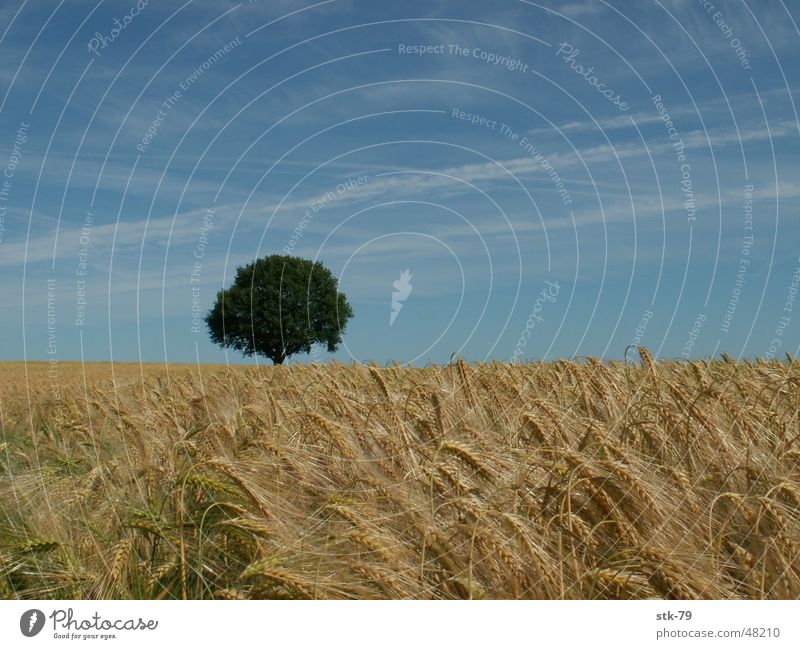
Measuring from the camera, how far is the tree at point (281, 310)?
5194 centimetres

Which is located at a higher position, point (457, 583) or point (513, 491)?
point (513, 491)

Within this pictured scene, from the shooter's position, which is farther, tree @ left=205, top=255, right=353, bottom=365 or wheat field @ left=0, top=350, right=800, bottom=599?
tree @ left=205, top=255, right=353, bottom=365

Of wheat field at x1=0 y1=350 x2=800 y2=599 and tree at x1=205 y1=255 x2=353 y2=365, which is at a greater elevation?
tree at x1=205 y1=255 x2=353 y2=365

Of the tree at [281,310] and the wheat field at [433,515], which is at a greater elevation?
the tree at [281,310]

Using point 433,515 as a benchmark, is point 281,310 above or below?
above

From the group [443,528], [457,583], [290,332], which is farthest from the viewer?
[290,332]

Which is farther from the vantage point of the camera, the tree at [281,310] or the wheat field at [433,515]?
the tree at [281,310]

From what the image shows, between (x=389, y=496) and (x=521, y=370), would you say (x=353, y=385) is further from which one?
(x=389, y=496)

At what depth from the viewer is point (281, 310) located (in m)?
52.0

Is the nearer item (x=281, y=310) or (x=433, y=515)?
(x=433, y=515)

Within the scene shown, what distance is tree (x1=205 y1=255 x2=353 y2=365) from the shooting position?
170 feet

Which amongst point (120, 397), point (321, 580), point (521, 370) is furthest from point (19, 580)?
point (521, 370)

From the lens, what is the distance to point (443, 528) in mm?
3928
